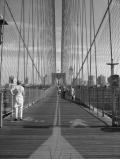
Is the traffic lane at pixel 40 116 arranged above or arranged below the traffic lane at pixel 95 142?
below

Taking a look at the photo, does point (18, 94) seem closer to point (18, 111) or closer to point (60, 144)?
point (18, 111)

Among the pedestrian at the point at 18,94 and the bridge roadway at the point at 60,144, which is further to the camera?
the pedestrian at the point at 18,94

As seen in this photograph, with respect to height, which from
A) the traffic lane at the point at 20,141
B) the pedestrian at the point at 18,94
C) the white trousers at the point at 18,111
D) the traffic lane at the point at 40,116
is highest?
the pedestrian at the point at 18,94

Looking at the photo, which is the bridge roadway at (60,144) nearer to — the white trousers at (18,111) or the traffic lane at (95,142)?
the traffic lane at (95,142)

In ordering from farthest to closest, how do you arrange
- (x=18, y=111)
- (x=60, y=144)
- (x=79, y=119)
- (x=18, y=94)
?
(x=79, y=119)
(x=18, y=111)
(x=18, y=94)
(x=60, y=144)

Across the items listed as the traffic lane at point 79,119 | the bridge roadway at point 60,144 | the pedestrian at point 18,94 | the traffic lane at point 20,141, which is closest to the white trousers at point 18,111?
the pedestrian at point 18,94

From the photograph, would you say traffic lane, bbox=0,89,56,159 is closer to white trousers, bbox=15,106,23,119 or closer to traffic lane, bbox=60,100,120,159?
traffic lane, bbox=60,100,120,159

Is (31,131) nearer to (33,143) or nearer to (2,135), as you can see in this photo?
(2,135)

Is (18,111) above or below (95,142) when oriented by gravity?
above

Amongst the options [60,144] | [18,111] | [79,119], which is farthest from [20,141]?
[79,119]

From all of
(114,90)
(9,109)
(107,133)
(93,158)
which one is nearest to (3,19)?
(9,109)

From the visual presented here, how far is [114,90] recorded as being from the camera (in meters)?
6.92

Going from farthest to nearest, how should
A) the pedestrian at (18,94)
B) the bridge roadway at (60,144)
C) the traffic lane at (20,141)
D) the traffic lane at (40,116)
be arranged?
the traffic lane at (40,116)
the pedestrian at (18,94)
the traffic lane at (20,141)
the bridge roadway at (60,144)

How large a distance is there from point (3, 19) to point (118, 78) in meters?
6.04
